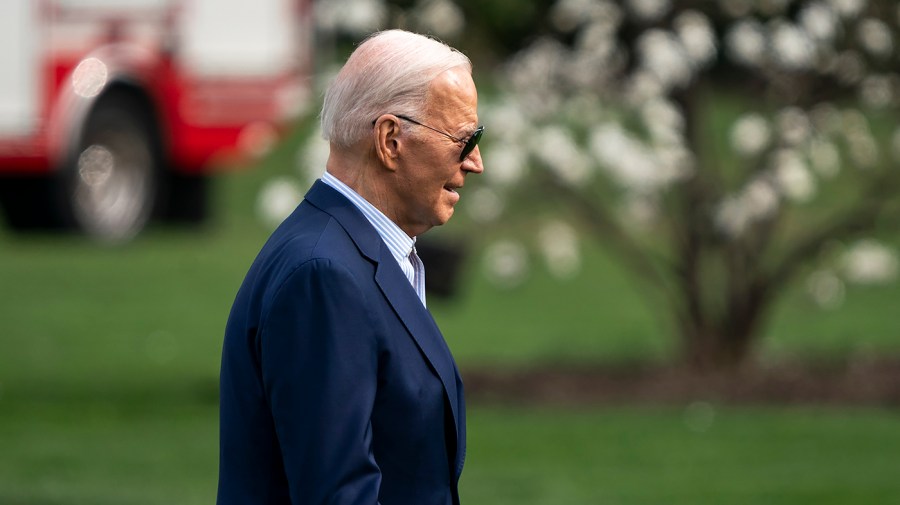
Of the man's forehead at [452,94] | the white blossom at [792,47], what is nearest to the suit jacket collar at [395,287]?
the man's forehead at [452,94]

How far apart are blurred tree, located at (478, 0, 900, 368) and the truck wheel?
11.8ft

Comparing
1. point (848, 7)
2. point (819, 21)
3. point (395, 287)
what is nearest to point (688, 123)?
point (819, 21)

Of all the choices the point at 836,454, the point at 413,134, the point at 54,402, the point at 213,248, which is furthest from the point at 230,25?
the point at 413,134

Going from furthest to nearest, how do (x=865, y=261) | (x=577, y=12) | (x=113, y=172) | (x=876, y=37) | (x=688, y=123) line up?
(x=113, y=172) < (x=688, y=123) < (x=577, y=12) < (x=865, y=261) < (x=876, y=37)

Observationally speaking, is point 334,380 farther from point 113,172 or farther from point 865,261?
point 113,172

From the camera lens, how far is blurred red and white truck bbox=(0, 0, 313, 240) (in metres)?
13.0

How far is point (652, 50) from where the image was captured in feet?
36.4

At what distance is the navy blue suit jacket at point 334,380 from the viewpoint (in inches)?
103

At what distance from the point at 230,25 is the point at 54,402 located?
172 inches

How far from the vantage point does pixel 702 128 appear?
471 inches

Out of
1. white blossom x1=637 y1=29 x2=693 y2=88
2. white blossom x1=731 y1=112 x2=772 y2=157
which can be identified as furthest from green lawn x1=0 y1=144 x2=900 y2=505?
white blossom x1=637 y1=29 x2=693 y2=88

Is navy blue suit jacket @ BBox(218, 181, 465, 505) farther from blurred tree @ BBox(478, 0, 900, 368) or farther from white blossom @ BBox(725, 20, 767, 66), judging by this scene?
white blossom @ BBox(725, 20, 767, 66)

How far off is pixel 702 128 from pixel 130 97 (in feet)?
16.4

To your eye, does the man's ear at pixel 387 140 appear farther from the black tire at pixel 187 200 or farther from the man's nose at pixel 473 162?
the black tire at pixel 187 200
